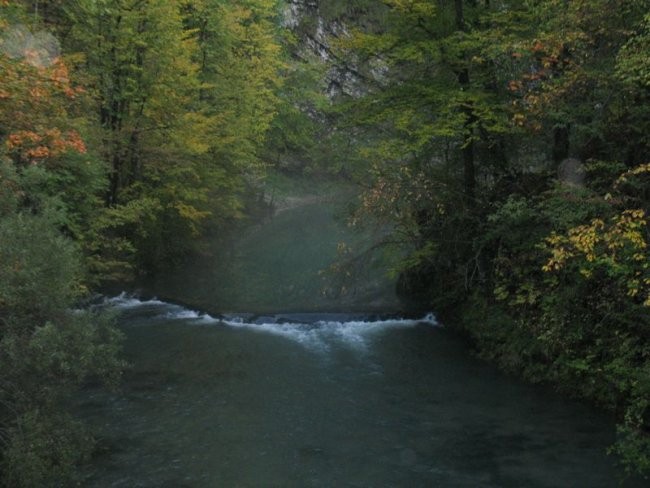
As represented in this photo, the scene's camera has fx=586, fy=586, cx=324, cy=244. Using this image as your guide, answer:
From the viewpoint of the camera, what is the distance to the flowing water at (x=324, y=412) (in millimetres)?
7871

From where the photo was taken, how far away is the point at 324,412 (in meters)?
9.86

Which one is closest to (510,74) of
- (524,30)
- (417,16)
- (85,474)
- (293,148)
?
(524,30)

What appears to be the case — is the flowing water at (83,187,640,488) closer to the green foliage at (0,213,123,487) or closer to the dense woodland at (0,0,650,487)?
the dense woodland at (0,0,650,487)

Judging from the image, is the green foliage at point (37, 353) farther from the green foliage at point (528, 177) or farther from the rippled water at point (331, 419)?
the green foliage at point (528, 177)

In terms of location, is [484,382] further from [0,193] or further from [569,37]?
[0,193]

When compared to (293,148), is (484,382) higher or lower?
lower

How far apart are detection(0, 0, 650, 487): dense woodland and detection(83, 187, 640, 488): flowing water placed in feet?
2.79

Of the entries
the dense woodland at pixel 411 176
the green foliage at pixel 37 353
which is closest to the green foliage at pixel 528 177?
the dense woodland at pixel 411 176

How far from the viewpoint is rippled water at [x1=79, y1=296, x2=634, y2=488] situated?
784 centimetres

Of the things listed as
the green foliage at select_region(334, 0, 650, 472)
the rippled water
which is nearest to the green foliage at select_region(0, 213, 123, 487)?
the rippled water

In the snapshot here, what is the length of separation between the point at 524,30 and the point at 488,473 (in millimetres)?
8152

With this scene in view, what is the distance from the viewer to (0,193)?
281 inches

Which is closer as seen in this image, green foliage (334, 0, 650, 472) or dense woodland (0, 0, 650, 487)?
dense woodland (0, 0, 650, 487)

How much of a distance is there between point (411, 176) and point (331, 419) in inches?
260
